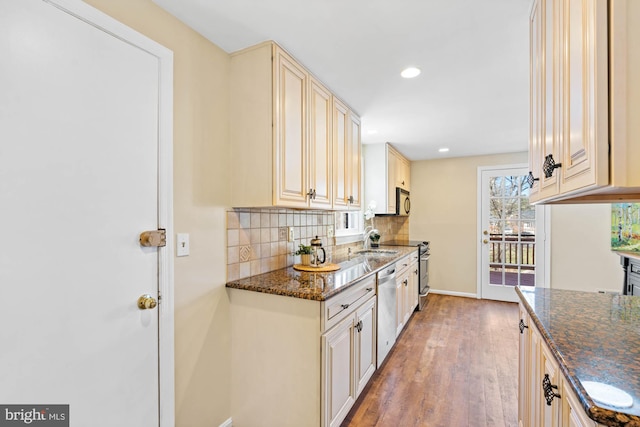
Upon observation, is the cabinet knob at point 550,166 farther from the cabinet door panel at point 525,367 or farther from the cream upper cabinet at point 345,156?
the cream upper cabinet at point 345,156

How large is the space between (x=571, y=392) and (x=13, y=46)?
197 centimetres

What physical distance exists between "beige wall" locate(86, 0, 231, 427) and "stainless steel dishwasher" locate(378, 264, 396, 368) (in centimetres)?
125

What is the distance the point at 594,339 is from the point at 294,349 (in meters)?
1.27

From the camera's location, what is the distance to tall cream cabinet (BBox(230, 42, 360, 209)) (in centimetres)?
174

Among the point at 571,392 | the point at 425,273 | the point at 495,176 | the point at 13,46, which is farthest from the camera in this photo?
the point at 495,176

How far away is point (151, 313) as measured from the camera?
137 cm

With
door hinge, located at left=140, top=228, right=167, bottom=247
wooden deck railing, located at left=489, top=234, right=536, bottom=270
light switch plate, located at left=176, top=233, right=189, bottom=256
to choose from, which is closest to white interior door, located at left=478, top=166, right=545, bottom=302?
wooden deck railing, located at left=489, top=234, right=536, bottom=270

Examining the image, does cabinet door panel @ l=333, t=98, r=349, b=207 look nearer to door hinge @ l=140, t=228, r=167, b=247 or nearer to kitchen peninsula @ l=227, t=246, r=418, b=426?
kitchen peninsula @ l=227, t=246, r=418, b=426

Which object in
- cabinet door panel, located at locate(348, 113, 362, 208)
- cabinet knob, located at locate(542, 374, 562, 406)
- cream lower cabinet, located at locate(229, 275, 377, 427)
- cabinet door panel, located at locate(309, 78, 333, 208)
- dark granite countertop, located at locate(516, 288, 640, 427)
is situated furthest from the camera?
cabinet door panel, located at locate(348, 113, 362, 208)

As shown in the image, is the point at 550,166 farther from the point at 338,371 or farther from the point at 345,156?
the point at 345,156

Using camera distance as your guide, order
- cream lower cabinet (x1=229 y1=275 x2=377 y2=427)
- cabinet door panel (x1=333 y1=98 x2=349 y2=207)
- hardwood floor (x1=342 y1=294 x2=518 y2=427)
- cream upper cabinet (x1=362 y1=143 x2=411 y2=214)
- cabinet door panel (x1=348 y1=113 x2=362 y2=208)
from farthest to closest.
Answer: cream upper cabinet (x1=362 y1=143 x2=411 y2=214) → cabinet door panel (x1=348 y1=113 x2=362 y2=208) → cabinet door panel (x1=333 y1=98 x2=349 y2=207) → hardwood floor (x1=342 y1=294 x2=518 y2=427) → cream lower cabinet (x1=229 y1=275 x2=377 y2=427)

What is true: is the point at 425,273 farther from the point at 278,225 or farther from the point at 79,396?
the point at 79,396

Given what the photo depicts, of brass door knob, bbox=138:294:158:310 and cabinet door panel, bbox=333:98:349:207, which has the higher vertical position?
cabinet door panel, bbox=333:98:349:207

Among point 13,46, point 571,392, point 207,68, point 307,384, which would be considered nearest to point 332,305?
point 307,384
